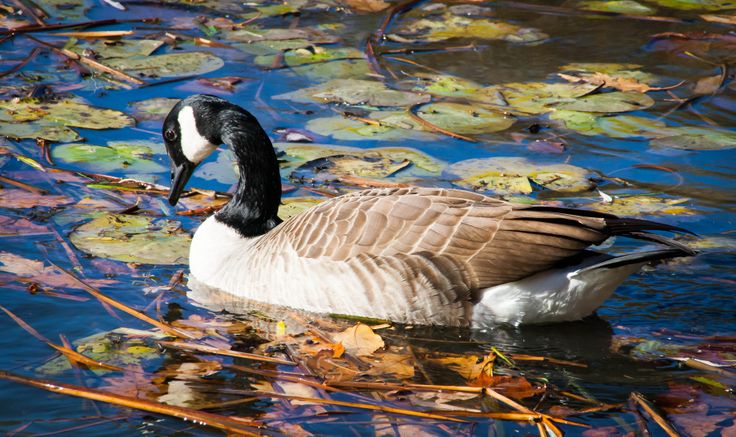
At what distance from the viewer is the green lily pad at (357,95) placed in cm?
906

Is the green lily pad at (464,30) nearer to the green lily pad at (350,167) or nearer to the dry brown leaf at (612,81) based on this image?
the dry brown leaf at (612,81)

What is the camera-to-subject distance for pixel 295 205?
24.1 feet

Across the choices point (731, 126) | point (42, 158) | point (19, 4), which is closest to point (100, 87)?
point (42, 158)

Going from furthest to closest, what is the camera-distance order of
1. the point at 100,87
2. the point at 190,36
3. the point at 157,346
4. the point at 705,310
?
1. the point at 190,36
2. the point at 100,87
3. the point at 705,310
4. the point at 157,346

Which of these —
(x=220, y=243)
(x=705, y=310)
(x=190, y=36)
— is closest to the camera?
(x=705, y=310)

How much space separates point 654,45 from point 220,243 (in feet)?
20.6

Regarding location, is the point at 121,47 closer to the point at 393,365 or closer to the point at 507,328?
the point at 507,328

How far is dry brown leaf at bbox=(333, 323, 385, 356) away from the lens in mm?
5570

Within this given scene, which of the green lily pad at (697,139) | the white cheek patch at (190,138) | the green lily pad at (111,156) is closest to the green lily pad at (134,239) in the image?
the white cheek patch at (190,138)

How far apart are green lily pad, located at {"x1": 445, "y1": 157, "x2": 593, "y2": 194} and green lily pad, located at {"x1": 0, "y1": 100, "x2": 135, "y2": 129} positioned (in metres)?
2.83

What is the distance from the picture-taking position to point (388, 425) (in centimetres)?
472

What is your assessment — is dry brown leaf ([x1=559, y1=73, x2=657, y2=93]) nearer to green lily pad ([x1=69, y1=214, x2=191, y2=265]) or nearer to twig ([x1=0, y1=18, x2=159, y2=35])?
green lily pad ([x1=69, y1=214, x2=191, y2=265])

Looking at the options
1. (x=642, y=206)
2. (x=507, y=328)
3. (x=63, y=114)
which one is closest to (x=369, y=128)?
(x=642, y=206)

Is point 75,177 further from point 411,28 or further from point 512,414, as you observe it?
point 411,28
